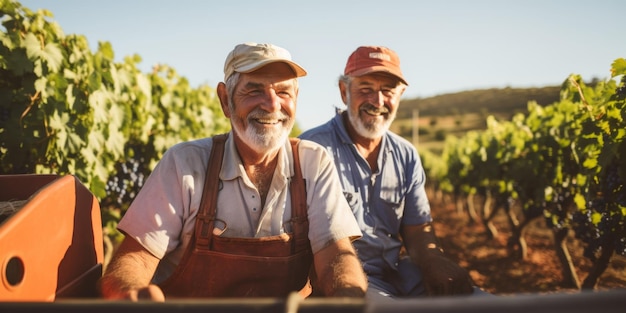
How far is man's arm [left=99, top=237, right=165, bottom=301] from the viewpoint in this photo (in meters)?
1.48

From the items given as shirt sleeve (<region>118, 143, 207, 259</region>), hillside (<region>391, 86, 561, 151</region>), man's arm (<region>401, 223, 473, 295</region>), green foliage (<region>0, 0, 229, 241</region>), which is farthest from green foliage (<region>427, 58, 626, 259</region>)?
hillside (<region>391, 86, 561, 151</region>)

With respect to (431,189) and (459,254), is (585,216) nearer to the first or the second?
(459,254)

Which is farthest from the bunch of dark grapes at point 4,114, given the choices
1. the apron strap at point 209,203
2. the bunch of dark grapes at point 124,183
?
the apron strap at point 209,203

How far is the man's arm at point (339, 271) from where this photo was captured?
1699mm

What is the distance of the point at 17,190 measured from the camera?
182cm

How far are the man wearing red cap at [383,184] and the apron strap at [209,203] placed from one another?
1.04 meters

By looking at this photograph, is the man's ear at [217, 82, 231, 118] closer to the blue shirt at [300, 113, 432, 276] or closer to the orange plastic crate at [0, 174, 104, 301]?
the orange plastic crate at [0, 174, 104, 301]

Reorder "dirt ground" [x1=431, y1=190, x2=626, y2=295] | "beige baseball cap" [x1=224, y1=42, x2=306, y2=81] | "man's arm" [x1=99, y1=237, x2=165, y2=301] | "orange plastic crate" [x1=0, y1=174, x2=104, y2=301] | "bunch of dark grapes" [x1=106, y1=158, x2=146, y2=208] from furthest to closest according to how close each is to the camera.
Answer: "dirt ground" [x1=431, y1=190, x2=626, y2=295] → "bunch of dark grapes" [x1=106, y1=158, x2=146, y2=208] → "beige baseball cap" [x1=224, y1=42, x2=306, y2=81] → "man's arm" [x1=99, y1=237, x2=165, y2=301] → "orange plastic crate" [x1=0, y1=174, x2=104, y2=301]

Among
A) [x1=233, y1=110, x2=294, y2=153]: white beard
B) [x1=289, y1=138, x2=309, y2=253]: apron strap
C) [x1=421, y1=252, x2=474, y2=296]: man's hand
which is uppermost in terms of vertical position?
[x1=233, y1=110, x2=294, y2=153]: white beard

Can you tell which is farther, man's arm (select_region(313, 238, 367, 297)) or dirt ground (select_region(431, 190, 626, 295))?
dirt ground (select_region(431, 190, 626, 295))

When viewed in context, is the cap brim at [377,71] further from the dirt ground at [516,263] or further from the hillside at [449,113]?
the hillside at [449,113]

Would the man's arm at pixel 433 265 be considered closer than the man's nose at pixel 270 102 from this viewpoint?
No

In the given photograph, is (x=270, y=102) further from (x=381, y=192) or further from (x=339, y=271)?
(x=381, y=192)

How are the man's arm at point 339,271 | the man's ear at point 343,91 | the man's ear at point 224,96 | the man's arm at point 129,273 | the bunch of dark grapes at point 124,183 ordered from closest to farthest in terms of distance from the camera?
the man's arm at point 129,273
the man's arm at point 339,271
the man's ear at point 224,96
the man's ear at point 343,91
the bunch of dark grapes at point 124,183
